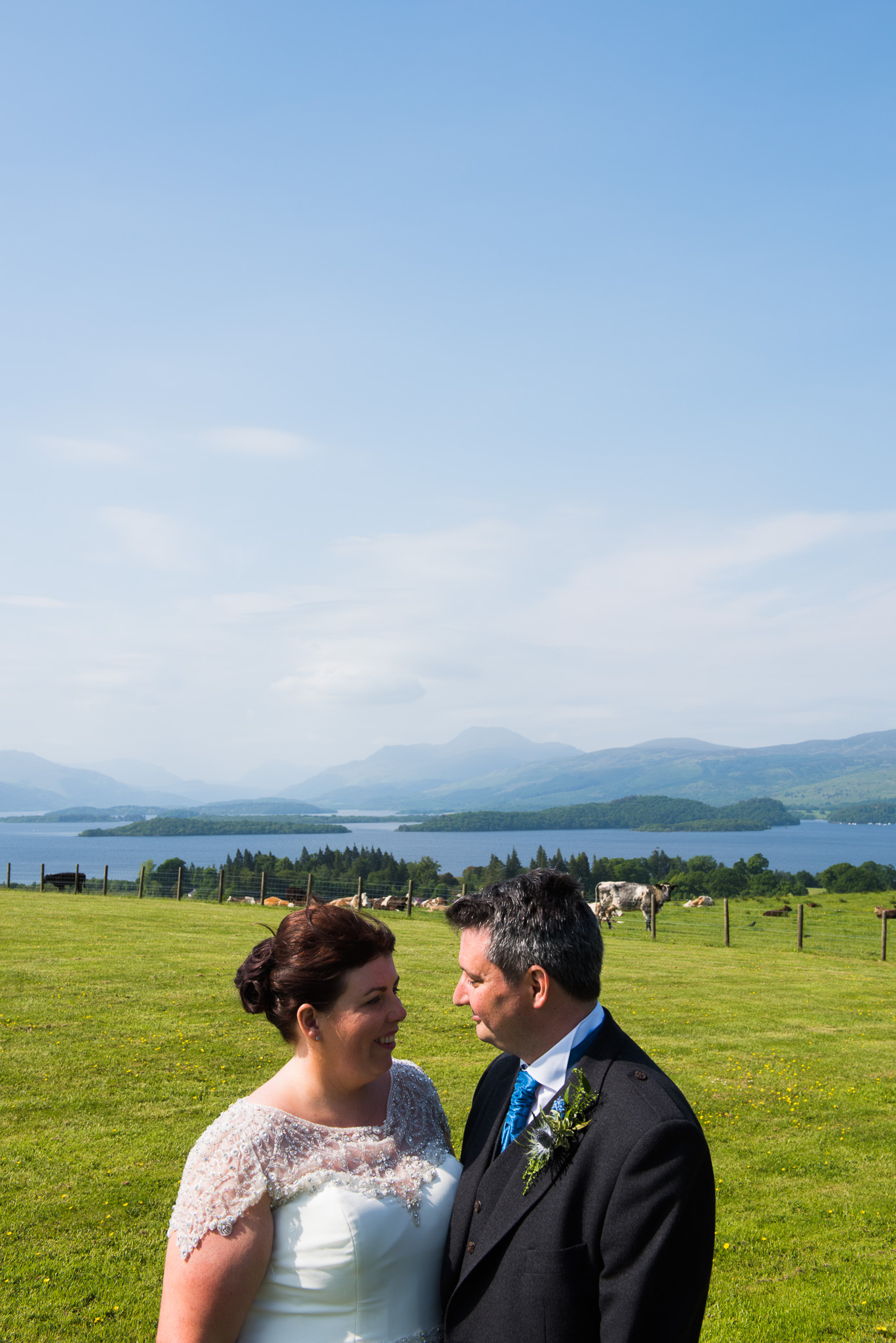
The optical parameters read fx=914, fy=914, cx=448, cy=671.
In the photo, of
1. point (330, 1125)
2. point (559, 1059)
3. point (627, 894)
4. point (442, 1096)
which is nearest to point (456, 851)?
point (627, 894)

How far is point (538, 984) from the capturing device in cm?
288

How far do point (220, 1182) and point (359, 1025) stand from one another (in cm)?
62

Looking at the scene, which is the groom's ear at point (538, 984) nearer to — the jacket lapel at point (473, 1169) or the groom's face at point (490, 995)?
the groom's face at point (490, 995)

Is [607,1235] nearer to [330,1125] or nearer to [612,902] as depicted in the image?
[330,1125]

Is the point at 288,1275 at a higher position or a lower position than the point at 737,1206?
higher

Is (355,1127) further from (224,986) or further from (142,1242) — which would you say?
(224,986)

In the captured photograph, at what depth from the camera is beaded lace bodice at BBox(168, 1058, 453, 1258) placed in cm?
275

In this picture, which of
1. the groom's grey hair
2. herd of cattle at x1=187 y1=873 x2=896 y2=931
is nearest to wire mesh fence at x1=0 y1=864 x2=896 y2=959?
herd of cattle at x1=187 y1=873 x2=896 y2=931

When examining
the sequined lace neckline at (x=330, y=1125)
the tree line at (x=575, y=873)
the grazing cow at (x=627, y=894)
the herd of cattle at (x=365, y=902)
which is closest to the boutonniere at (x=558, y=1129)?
the sequined lace neckline at (x=330, y=1125)

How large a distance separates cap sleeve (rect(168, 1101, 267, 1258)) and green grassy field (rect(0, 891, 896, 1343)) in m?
3.83

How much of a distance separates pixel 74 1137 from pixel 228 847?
174m

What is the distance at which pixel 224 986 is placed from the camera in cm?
1608

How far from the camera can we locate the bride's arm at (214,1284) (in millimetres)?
2639

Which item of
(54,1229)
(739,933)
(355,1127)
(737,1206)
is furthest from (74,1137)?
(739,933)
